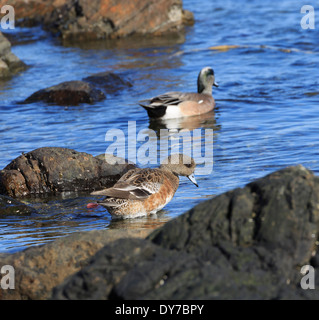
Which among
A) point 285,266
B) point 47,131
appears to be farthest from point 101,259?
point 47,131

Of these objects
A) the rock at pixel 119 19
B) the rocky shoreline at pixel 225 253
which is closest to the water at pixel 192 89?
the rock at pixel 119 19

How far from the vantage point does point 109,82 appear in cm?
1331

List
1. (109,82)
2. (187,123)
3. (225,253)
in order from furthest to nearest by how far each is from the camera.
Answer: (109,82) → (187,123) → (225,253)

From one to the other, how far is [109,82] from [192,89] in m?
1.86

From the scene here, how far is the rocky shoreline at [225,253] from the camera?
10.0ft

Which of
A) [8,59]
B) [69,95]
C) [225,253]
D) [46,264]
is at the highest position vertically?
[225,253]

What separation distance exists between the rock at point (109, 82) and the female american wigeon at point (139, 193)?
6457 millimetres

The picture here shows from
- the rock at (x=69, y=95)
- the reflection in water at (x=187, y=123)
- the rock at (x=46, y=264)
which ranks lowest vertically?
the reflection in water at (x=187, y=123)

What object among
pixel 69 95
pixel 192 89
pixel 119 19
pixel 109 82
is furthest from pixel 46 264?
pixel 119 19

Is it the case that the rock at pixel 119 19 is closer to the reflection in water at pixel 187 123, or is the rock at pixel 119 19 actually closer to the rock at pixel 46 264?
the reflection in water at pixel 187 123

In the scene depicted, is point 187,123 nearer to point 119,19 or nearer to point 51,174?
point 51,174
